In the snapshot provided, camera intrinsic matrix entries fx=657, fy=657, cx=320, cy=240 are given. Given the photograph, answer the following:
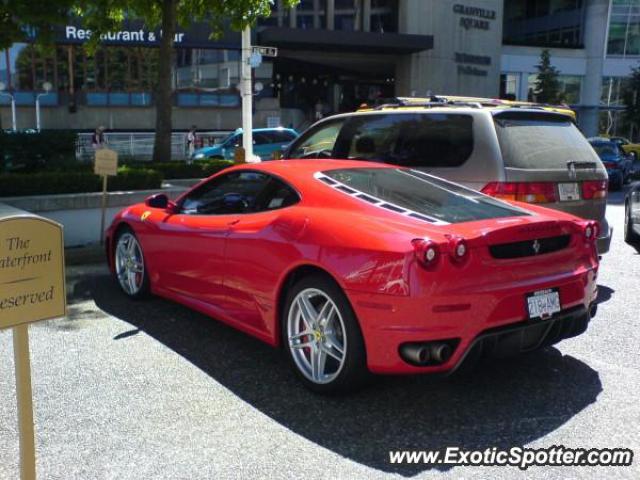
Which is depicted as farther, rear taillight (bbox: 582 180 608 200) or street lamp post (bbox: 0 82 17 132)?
street lamp post (bbox: 0 82 17 132)

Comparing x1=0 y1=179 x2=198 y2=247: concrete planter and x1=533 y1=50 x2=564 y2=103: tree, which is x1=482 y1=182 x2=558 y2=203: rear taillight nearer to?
x1=0 y1=179 x2=198 y2=247: concrete planter

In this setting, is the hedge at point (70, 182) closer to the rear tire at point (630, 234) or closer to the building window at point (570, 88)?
the rear tire at point (630, 234)

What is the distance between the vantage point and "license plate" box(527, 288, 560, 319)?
153 inches

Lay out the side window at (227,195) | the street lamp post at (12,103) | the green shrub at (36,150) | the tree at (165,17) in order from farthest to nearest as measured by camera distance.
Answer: the street lamp post at (12,103) < the tree at (165,17) < the green shrub at (36,150) < the side window at (227,195)

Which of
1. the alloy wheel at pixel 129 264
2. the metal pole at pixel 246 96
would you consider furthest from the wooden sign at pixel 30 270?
the metal pole at pixel 246 96

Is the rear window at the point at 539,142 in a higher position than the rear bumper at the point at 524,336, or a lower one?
higher

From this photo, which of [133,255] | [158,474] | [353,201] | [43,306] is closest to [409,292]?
[353,201]

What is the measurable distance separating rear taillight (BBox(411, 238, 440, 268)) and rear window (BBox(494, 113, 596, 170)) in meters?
2.76

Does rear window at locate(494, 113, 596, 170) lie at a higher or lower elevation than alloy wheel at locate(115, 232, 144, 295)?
higher

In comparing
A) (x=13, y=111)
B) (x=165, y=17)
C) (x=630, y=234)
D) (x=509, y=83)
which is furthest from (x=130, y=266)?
(x=509, y=83)

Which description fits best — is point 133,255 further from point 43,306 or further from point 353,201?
point 43,306

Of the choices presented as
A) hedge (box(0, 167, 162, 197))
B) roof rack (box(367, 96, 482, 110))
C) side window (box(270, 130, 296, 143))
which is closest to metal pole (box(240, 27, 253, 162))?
side window (box(270, 130, 296, 143))

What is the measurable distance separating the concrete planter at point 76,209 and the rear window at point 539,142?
6.04 metres

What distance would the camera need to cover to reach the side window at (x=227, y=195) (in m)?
5.00
